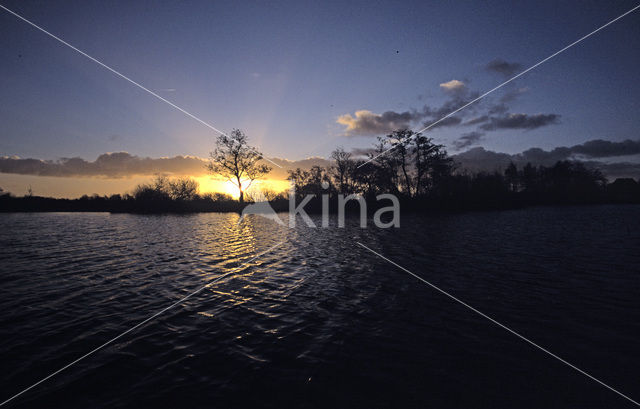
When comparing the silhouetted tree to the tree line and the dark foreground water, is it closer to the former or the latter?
the tree line

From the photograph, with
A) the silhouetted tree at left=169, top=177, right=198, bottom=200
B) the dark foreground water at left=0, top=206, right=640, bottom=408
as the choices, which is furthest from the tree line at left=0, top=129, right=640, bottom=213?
the dark foreground water at left=0, top=206, right=640, bottom=408

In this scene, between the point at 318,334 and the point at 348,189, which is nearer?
the point at 318,334


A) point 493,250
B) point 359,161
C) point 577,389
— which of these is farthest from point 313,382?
point 359,161

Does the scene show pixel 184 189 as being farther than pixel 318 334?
Yes

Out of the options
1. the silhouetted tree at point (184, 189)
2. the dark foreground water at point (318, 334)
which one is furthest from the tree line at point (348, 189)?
the dark foreground water at point (318, 334)

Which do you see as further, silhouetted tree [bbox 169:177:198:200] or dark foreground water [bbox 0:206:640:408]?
silhouetted tree [bbox 169:177:198:200]

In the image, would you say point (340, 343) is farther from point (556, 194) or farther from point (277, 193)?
point (556, 194)

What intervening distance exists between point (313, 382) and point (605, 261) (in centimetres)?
2138

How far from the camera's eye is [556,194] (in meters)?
108

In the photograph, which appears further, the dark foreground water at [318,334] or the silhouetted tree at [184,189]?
the silhouetted tree at [184,189]

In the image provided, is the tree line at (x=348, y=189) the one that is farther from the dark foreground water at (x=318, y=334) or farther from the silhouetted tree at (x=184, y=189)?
the dark foreground water at (x=318, y=334)

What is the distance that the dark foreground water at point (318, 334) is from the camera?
5.33m

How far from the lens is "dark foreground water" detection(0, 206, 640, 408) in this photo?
210 inches

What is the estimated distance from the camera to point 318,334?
7.73m
